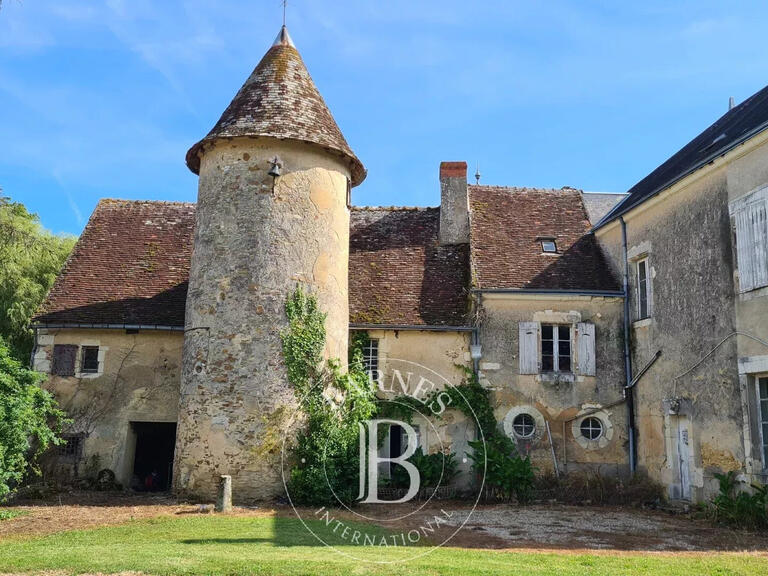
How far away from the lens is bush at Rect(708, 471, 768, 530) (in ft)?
32.9

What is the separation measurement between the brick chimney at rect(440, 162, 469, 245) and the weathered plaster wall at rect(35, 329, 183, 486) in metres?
6.74

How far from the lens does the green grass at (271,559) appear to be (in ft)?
23.5

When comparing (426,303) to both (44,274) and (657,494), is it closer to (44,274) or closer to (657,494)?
(657,494)

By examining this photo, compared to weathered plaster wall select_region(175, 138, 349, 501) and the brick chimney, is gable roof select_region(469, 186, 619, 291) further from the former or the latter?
weathered plaster wall select_region(175, 138, 349, 501)

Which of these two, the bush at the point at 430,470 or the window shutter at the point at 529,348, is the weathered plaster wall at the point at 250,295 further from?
the window shutter at the point at 529,348

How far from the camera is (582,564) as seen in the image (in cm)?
769

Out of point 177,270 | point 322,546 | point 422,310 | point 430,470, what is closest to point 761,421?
point 430,470

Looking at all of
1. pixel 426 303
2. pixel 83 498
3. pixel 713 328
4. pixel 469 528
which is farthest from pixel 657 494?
pixel 83 498

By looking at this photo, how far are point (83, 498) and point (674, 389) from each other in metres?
10.9

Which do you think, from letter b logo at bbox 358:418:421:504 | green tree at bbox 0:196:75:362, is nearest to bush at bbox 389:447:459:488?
letter b logo at bbox 358:418:421:504

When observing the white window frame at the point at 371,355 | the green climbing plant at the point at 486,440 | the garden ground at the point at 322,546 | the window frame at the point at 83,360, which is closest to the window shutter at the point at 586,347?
the green climbing plant at the point at 486,440

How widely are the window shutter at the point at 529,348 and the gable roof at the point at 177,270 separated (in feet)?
4.43

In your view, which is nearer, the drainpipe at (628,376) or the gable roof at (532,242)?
the drainpipe at (628,376)

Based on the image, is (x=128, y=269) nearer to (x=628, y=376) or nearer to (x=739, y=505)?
(x=628, y=376)
